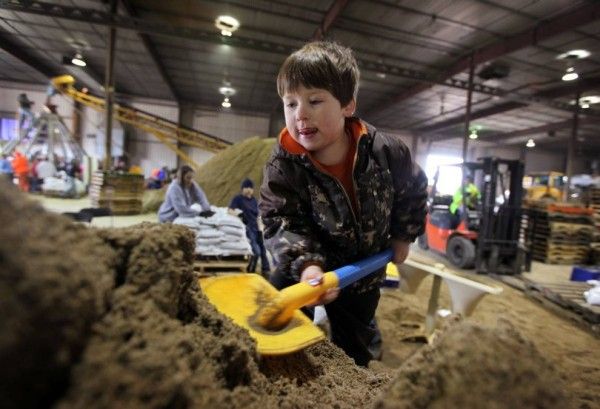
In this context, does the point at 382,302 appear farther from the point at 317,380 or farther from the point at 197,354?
the point at 197,354

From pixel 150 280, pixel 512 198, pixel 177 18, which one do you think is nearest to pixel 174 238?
pixel 150 280

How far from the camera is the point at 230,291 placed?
3.63ft

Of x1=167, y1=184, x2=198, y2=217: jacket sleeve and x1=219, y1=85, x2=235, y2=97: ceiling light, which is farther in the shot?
x1=219, y1=85, x2=235, y2=97: ceiling light

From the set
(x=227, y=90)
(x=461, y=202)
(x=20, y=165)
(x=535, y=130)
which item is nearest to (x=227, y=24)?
(x=20, y=165)

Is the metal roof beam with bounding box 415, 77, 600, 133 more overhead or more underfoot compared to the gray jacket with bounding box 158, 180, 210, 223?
more overhead

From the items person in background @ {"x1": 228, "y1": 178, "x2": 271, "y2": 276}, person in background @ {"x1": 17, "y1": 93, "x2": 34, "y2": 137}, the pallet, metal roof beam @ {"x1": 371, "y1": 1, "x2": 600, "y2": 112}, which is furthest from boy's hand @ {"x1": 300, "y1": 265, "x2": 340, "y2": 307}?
metal roof beam @ {"x1": 371, "y1": 1, "x2": 600, "y2": 112}

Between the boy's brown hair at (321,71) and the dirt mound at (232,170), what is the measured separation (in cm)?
672

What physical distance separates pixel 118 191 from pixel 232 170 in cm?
298

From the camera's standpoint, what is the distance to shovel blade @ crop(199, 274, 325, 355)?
89cm

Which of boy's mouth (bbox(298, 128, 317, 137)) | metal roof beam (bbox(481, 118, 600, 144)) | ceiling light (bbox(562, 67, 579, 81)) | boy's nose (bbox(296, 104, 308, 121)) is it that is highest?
ceiling light (bbox(562, 67, 579, 81))

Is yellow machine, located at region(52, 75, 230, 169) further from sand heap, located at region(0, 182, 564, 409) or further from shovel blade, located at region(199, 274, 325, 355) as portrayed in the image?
sand heap, located at region(0, 182, 564, 409)

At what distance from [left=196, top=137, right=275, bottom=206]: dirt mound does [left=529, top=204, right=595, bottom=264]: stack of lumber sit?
6445 mm

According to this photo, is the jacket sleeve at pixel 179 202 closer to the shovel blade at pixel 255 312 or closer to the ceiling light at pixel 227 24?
the shovel blade at pixel 255 312

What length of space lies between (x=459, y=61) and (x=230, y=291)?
11071 mm
